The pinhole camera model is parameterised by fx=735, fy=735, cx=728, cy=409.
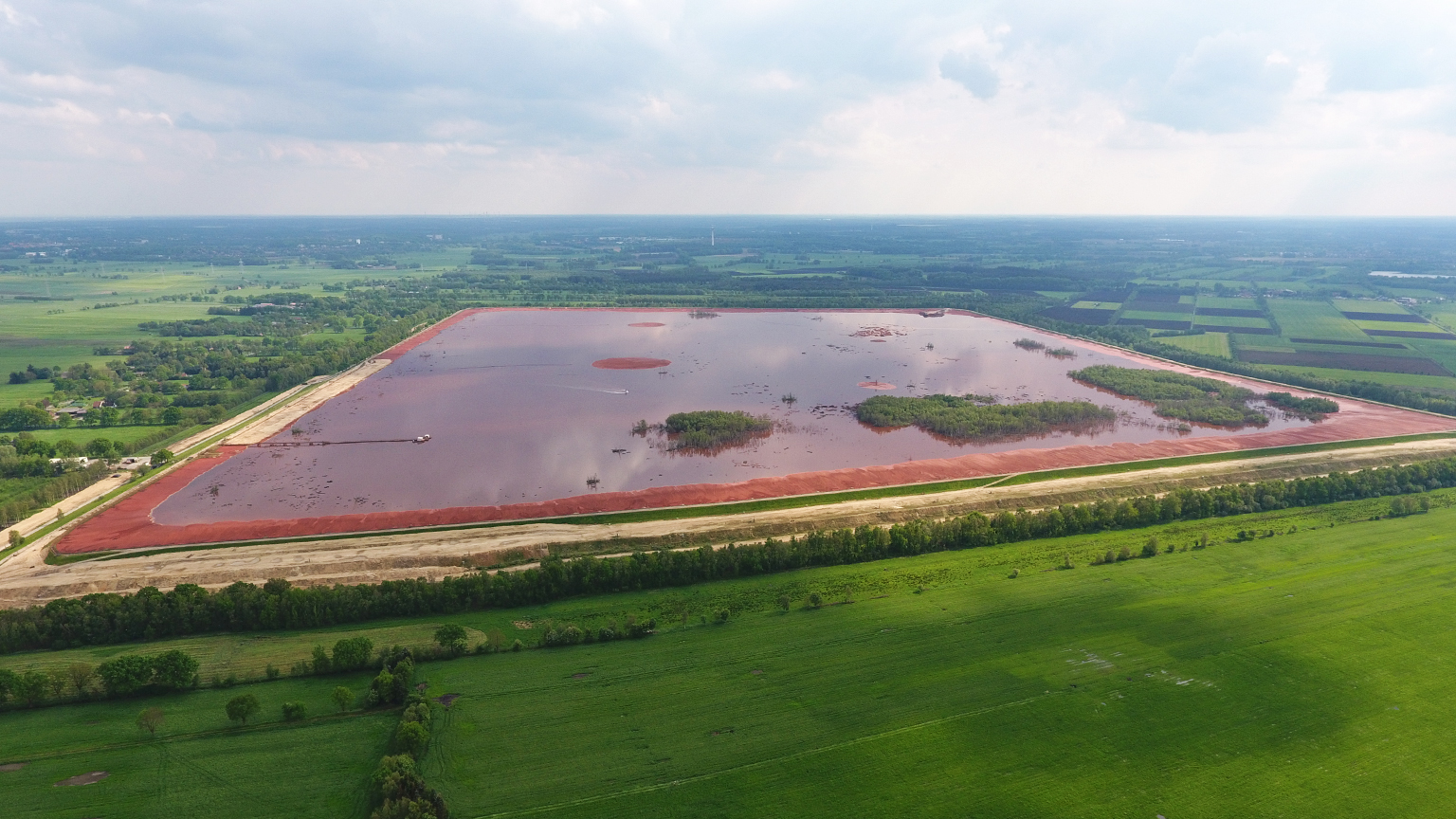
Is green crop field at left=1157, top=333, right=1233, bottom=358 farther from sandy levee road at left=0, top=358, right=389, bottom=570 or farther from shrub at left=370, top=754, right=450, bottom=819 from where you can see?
sandy levee road at left=0, top=358, right=389, bottom=570

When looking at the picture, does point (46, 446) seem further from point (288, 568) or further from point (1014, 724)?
point (1014, 724)

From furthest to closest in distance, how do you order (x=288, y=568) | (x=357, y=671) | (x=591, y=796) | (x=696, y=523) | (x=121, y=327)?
(x=121, y=327) → (x=696, y=523) → (x=288, y=568) → (x=357, y=671) → (x=591, y=796)

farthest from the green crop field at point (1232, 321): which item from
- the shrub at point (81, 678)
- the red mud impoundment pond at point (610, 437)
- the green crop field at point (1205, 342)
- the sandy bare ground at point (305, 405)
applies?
the shrub at point (81, 678)

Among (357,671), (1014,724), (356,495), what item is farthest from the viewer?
(356,495)

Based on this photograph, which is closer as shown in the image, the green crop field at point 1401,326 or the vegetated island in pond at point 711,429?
the vegetated island in pond at point 711,429

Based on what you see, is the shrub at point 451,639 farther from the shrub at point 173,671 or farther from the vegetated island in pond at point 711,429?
the vegetated island in pond at point 711,429

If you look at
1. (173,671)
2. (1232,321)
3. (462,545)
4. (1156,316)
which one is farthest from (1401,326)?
(173,671)

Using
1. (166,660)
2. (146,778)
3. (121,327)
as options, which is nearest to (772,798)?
(146,778)
